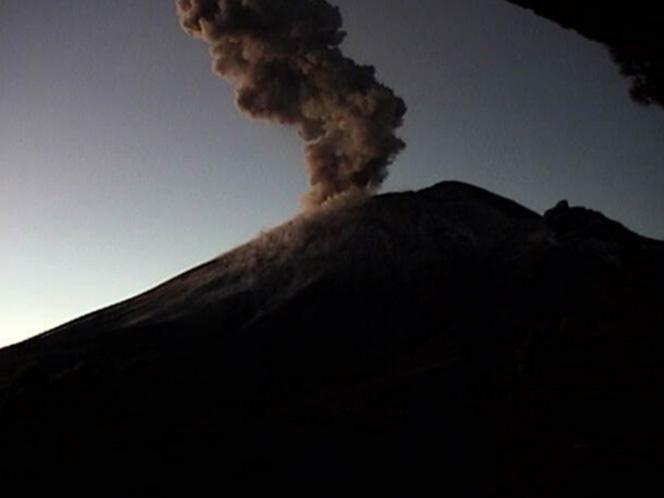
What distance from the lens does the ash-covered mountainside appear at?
22594 millimetres

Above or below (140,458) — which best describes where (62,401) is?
above

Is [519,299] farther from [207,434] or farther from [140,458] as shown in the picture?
[140,458]

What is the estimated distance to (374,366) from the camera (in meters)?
54.9

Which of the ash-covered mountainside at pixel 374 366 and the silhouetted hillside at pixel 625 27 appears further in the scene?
the ash-covered mountainside at pixel 374 366

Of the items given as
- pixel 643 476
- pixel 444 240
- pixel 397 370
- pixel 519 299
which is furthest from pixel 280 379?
pixel 643 476

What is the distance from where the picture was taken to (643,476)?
1816 cm

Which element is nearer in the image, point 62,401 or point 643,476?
point 643,476

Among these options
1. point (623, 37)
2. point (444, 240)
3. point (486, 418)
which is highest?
point (444, 240)

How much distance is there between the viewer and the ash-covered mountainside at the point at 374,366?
2259cm

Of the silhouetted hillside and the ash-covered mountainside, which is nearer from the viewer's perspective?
the silhouetted hillside

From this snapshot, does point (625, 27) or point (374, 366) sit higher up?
point (625, 27)

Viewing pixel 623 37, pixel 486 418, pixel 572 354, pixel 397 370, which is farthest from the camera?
pixel 397 370

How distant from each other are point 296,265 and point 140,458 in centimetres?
3562

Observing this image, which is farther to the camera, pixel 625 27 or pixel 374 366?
pixel 374 366
